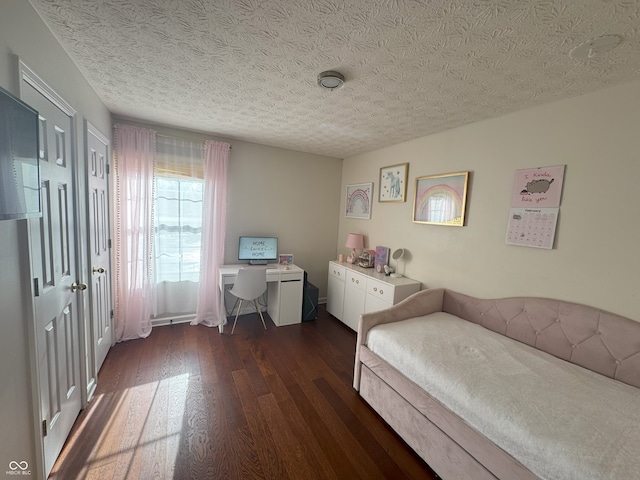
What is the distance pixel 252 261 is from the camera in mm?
3600

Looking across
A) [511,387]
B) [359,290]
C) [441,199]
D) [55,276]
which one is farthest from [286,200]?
[511,387]

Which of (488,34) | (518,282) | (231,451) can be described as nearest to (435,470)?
(231,451)

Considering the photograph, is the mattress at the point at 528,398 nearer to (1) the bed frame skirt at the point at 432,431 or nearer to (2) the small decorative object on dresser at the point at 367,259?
(1) the bed frame skirt at the point at 432,431

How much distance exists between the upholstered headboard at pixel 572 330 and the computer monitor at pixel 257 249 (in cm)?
257

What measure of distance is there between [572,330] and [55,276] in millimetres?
3304

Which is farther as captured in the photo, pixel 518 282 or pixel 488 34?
pixel 518 282

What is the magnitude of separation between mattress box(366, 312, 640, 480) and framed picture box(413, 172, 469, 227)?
1.11 meters

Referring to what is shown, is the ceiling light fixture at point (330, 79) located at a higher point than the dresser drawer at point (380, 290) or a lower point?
higher

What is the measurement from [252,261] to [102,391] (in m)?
1.96

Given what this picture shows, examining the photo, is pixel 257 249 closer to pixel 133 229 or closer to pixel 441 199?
pixel 133 229

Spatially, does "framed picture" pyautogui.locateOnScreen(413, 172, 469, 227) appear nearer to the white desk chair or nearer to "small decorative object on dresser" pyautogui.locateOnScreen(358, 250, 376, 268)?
A: "small decorative object on dresser" pyautogui.locateOnScreen(358, 250, 376, 268)

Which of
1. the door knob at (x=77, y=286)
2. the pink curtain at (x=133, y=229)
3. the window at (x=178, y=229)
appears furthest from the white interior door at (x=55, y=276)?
the window at (x=178, y=229)

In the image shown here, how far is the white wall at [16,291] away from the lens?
1013 mm

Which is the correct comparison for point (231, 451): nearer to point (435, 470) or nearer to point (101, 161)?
point (435, 470)
